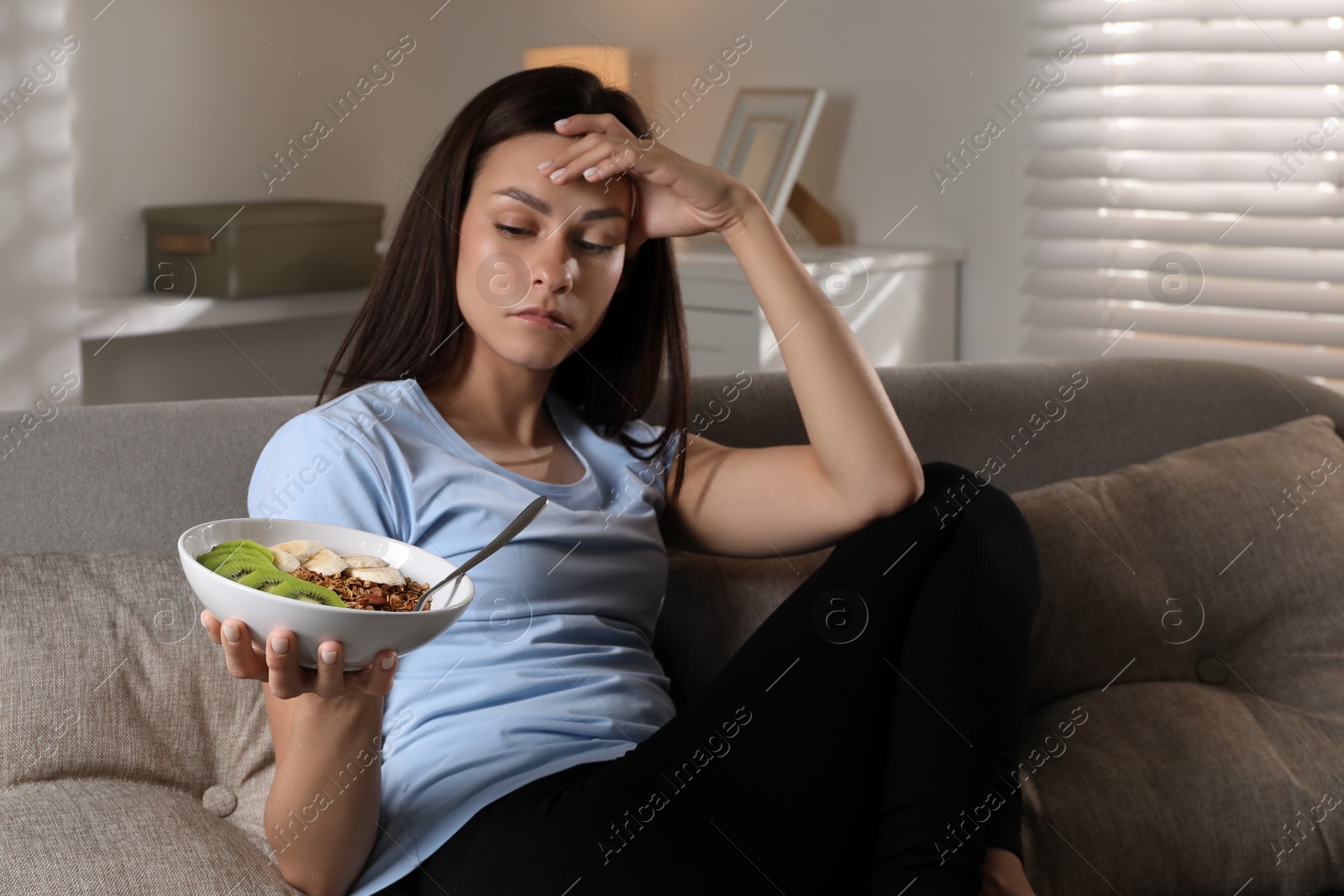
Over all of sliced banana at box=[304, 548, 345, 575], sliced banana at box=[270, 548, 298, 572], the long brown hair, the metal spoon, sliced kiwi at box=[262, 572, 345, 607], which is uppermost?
the long brown hair

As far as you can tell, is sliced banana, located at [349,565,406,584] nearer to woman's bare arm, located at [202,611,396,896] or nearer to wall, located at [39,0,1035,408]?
woman's bare arm, located at [202,611,396,896]

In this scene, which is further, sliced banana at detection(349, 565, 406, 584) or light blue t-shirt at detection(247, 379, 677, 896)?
light blue t-shirt at detection(247, 379, 677, 896)

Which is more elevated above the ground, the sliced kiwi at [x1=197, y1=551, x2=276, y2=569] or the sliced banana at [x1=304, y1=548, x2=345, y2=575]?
the sliced kiwi at [x1=197, y1=551, x2=276, y2=569]

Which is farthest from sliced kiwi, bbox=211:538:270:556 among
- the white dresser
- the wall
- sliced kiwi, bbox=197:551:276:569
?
the wall

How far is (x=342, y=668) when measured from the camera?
771 mm

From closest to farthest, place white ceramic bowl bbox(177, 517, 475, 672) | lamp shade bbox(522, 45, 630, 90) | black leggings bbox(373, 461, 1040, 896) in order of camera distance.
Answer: white ceramic bowl bbox(177, 517, 475, 672)
black leggings bbox(373, 461, 1040, 896)
lamp shade bbox(522, 45, 630, 90)

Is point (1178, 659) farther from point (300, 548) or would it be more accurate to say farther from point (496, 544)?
point (300, 548)

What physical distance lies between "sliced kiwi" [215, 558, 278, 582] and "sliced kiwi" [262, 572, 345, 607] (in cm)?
2

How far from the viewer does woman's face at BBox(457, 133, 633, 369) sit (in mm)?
1103

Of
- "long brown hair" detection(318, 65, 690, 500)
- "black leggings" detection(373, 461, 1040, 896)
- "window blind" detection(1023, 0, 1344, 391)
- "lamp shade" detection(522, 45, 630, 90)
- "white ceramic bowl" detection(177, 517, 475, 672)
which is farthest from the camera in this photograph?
"lamp shade" detection(522, 45, 630, 90)

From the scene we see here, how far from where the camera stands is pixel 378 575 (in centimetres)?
81

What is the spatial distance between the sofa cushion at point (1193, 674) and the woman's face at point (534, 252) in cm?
60

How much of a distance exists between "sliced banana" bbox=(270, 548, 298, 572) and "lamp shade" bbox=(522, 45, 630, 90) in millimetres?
2132

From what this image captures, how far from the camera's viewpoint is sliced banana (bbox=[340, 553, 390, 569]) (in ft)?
2.68
